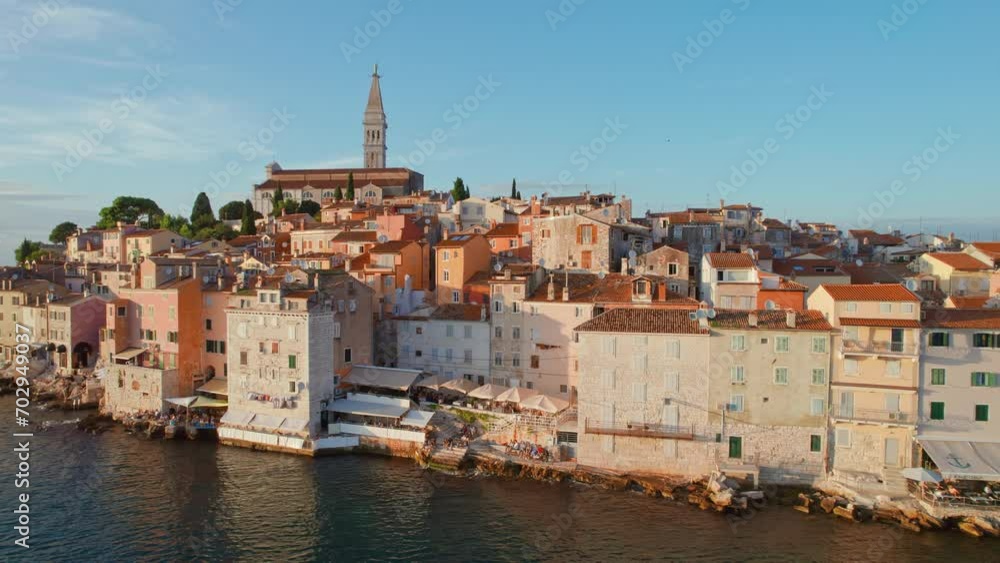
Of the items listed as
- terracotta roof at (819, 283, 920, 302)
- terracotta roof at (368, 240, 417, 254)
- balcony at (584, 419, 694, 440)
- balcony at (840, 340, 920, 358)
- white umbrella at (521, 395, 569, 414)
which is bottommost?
balcony at (584, 419, 694, 440)

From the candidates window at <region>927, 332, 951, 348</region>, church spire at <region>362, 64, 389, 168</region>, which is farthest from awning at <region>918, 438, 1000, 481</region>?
church spire at <region>362, 64, 389, 168</region>

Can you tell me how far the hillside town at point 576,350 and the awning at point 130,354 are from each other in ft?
0.82

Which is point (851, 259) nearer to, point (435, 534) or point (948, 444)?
point (948, 444)

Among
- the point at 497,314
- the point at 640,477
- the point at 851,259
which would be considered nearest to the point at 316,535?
the point at 640,477

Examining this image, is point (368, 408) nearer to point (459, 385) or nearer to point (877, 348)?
point (459, 385)

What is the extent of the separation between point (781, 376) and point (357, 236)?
41.3 metres

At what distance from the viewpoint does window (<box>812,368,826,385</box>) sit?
105 ft

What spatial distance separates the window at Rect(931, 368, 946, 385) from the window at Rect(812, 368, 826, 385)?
433 centimetres

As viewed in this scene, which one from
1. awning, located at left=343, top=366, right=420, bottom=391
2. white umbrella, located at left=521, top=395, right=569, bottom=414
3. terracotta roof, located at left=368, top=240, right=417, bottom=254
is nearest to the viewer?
white umbrella, located at left=521, top=395, right=569, bottom=414

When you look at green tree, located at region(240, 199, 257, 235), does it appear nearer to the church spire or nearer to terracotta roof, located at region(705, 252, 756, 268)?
the church spire

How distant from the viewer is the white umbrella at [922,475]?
29.5m

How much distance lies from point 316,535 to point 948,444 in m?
26.3

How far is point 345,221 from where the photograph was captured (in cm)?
7900

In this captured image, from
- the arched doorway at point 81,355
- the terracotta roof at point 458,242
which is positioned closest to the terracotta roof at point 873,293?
the terracotta roof at point 458,242
